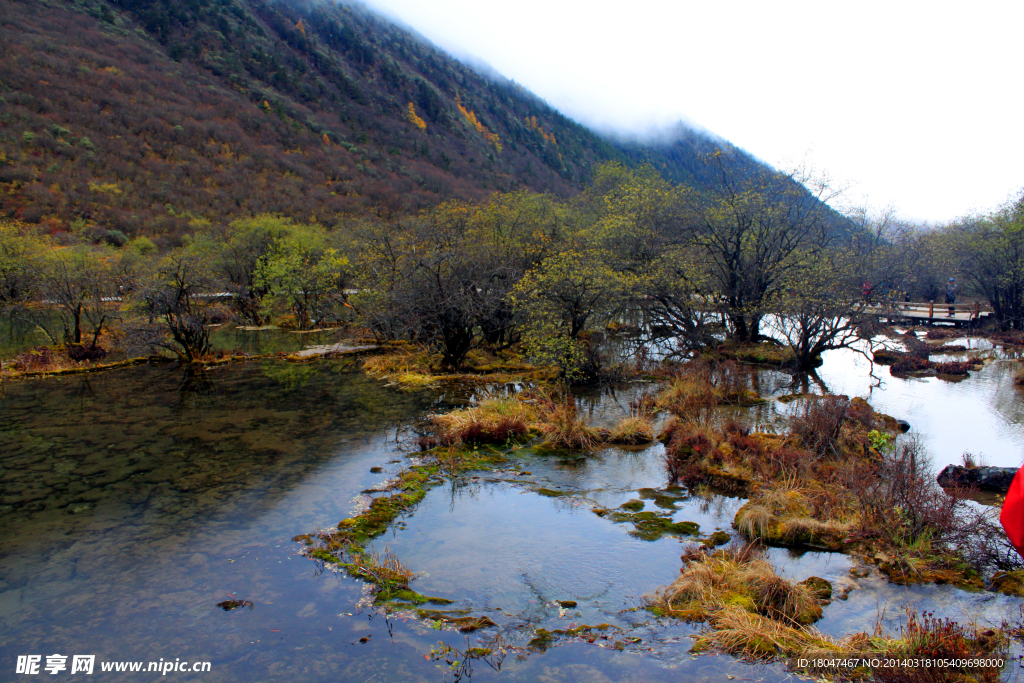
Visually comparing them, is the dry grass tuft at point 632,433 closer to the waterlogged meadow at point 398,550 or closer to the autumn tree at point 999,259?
the waterlogged meadow at point 398,550

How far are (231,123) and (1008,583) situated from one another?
87840mm

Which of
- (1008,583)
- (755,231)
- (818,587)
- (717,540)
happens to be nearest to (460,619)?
(717,540)

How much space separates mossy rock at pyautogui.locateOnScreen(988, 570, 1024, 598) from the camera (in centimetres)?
703

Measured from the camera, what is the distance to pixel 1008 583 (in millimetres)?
7141

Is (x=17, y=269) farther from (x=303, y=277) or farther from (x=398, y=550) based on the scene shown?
(x=398, y=550)

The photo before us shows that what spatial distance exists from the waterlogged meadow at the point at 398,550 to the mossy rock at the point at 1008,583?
243 millimetres

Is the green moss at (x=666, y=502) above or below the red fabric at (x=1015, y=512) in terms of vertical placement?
below

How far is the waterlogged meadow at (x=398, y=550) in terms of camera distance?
6.18 m

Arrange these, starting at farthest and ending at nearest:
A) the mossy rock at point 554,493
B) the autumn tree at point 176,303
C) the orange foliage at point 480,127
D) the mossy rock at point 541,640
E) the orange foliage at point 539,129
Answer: the orange foliage at point 539,129 < the orange foliage at point 480,127 < the autumn tree at point 176,303 < the mossy rock at point 554,493 < the mossy rock at point 541,640

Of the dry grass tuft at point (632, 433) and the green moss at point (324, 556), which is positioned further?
the dry grass tuft at point (632, 433)

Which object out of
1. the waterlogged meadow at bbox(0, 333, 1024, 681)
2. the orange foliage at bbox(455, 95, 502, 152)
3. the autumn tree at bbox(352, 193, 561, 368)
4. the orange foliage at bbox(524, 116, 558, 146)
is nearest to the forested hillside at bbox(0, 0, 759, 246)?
the orange foliage at bbox(455, 95, 502, 152)

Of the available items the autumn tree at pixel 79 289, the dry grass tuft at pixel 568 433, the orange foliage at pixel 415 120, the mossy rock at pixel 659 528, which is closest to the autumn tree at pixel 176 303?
the autumn tree at pixel 79 289

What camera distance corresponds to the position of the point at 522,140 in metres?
129

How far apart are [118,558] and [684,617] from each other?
7.54m
